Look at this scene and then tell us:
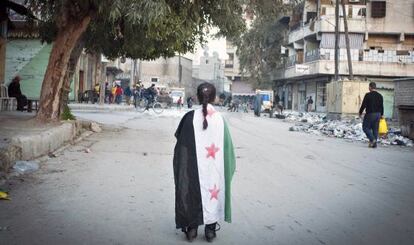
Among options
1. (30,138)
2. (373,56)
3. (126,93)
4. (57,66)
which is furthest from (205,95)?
(373,56)

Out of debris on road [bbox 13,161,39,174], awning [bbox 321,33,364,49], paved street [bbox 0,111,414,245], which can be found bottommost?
paved street [bbox 0,111,414,245]

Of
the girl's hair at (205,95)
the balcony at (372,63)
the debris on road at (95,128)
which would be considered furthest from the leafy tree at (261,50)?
the girl's hair at (205,95)

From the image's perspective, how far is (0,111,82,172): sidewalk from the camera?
7180 mm

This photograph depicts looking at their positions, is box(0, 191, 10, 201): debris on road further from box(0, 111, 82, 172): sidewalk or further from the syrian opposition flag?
the syrian opposition flag

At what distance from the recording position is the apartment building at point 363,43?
42.5 m

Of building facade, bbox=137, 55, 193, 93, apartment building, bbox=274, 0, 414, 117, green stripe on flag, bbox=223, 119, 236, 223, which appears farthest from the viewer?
building facade, bbox=137, 55, 193, 93

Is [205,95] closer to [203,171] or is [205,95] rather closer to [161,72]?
[203,171]

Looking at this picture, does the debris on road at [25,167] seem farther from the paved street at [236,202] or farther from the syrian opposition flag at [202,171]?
the syrian opposition flag at [202,171]

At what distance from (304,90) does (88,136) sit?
41.2 m

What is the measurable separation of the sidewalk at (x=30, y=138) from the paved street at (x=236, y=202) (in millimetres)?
343

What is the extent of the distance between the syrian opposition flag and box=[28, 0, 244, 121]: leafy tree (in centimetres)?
572

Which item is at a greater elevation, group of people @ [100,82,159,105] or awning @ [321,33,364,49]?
awning @ [321,33,364,49]

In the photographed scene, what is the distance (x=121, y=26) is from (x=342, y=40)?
34.3 m

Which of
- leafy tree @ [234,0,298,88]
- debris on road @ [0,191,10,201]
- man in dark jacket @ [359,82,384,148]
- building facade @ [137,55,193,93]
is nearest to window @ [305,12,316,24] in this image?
leafy tree @ [234,0,298,88]
